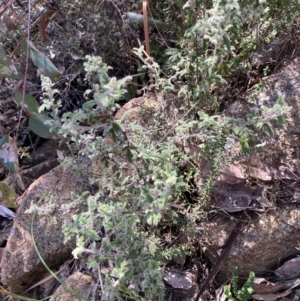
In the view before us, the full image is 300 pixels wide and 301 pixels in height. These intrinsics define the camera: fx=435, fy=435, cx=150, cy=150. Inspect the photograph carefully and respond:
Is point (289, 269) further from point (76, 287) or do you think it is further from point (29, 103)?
point (29, 103)

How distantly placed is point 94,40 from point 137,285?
1305 mm

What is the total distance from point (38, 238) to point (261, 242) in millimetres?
991

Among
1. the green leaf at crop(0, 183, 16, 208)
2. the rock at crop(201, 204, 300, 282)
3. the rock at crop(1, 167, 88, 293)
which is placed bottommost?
the rock at crop(201, 204, 300, 282)

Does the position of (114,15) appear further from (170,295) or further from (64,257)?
(170,295)

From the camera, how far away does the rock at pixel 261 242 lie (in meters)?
1.72

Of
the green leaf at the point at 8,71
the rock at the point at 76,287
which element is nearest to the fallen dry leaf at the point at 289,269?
the rock at the point at 76,287

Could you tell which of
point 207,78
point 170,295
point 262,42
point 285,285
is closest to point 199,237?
point 170,295

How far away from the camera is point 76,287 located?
1.87m

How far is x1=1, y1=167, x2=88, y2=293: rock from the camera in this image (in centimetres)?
197

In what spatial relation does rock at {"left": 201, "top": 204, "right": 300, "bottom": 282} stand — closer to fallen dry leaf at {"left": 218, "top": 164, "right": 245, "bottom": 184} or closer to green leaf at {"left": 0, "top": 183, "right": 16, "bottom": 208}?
fallen dry leaf at {"left": 218, "top": 164, "right": 245, "bottom": 184}

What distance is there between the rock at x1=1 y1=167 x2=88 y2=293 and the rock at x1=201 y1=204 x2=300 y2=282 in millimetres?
643

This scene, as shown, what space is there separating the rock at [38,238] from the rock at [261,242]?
0.64 metres

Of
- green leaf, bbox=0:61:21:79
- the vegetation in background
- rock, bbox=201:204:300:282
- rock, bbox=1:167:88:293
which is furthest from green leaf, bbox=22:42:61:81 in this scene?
rock, bbox=201:204:300:282

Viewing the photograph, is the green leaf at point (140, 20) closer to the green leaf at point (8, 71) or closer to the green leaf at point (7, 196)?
the green leaf at point (8, 71)
